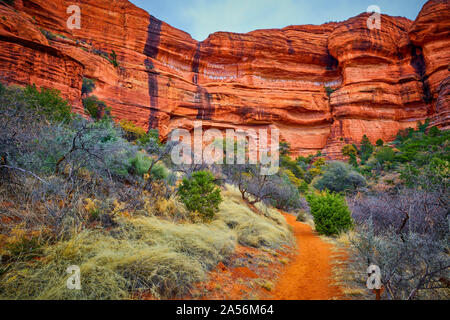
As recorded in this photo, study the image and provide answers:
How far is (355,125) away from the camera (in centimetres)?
3047

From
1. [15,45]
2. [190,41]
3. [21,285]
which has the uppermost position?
[190,41]

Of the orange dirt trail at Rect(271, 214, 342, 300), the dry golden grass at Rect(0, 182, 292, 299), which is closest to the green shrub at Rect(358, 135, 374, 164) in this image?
the orange dirt trail at Rect(271, 214, 342, 300)

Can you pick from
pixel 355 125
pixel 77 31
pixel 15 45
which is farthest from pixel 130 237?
pixel 355 125

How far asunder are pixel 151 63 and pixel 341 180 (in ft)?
86.7

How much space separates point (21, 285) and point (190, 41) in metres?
34.5

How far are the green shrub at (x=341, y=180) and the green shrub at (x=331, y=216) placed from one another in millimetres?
Answer: 8592

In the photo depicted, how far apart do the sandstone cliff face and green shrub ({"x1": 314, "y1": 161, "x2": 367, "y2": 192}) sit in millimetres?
14376

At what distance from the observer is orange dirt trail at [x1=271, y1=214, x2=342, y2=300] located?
2846 mm

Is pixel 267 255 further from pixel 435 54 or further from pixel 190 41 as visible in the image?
pixel 435 54

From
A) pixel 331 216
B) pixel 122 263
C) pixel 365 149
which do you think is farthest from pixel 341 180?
pixel 122 263
